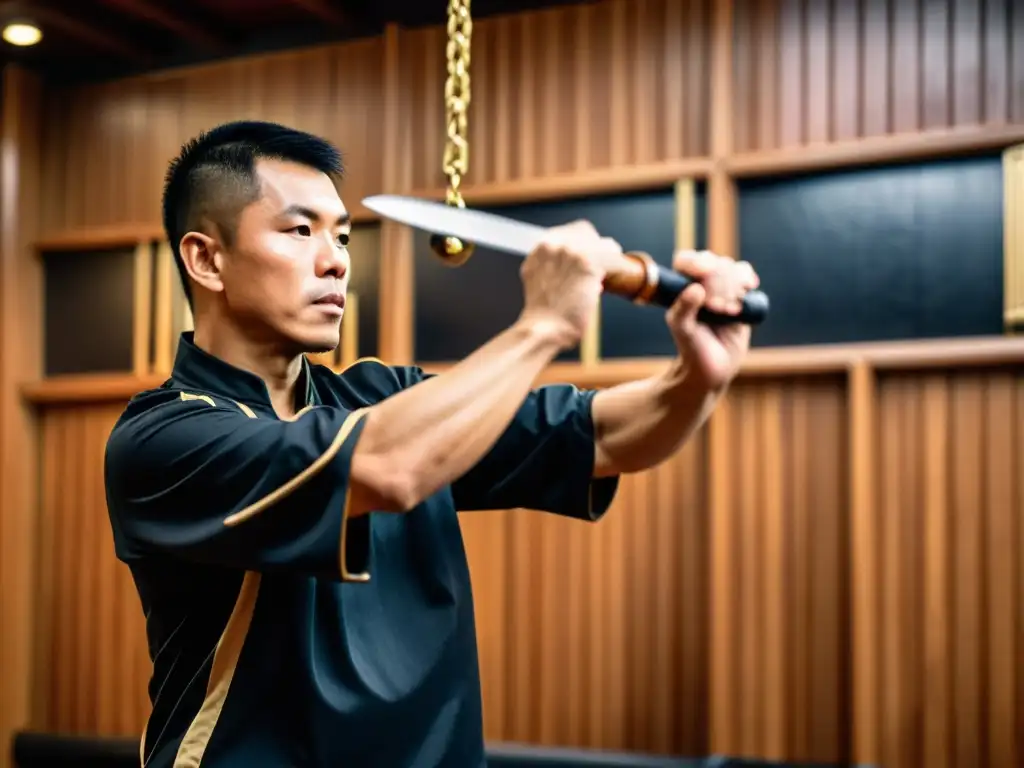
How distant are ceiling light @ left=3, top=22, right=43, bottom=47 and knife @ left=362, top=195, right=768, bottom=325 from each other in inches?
130

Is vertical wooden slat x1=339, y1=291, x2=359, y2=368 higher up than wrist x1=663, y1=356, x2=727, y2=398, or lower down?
higher up

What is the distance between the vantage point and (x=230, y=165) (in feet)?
4.76

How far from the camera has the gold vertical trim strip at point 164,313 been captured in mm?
4047

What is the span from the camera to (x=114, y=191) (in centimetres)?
423

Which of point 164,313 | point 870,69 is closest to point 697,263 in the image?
point 870,69

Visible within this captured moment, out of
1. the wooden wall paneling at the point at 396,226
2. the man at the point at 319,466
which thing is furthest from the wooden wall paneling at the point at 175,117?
the man at the point at 319,466

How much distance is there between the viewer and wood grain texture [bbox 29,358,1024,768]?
301 cm

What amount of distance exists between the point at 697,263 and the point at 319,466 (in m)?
0.43

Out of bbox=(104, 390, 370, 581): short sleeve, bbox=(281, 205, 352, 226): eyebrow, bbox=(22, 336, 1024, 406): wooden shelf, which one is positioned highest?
bbox=(281, 205, 352, 226): eyebrow

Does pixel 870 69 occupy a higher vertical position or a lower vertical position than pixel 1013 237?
higher

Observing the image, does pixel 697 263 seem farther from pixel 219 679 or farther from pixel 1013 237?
pixel 1013 237

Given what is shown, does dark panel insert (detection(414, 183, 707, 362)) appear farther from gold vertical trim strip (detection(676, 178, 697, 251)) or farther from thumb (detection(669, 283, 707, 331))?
thumb (detection(669, 283, 707, 331))

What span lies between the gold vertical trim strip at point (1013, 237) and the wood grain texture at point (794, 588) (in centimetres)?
14

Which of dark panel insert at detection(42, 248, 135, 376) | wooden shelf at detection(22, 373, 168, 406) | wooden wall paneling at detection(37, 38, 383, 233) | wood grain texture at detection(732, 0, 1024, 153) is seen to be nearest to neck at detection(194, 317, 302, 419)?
wood grain texture at detection(732, 0, 1024, 153)
